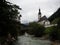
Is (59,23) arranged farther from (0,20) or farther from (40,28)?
(0,20)

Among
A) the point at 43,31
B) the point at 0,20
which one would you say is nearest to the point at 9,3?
the point at 0,20

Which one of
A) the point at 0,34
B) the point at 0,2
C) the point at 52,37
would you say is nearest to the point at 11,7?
the point at 0,2

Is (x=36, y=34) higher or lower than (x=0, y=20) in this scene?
lower

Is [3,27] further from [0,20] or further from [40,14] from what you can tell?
[40,14]

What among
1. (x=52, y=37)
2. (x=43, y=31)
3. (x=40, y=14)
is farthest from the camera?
(x=40, y=14)

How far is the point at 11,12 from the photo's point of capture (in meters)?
32.7

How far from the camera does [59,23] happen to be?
185ft

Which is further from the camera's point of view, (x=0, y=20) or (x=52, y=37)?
(x=52, y=37)

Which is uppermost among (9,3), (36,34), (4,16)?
(9,3)

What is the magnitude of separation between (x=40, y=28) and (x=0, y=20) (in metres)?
42.6

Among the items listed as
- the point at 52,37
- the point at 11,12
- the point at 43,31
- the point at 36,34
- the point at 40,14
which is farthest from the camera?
the point at 40,14

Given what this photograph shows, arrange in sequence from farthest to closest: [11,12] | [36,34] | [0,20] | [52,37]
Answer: [36,34] → [52,37] → [11,12] → [0,20]

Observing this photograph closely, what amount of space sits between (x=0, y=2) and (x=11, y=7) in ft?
12.1

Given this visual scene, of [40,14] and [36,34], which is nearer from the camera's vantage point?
[36,34]
